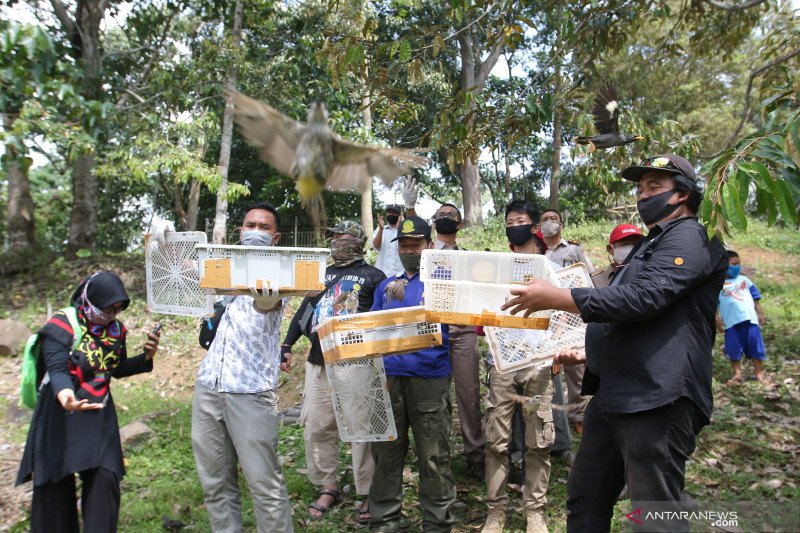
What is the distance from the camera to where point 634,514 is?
261cm

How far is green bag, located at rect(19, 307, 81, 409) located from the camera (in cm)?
370

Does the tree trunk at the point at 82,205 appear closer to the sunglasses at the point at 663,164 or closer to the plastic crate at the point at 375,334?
the plastic crate at the point at 375,334

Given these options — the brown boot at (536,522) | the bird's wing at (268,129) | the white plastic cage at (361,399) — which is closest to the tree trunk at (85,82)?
the bird's wing at (268,129)

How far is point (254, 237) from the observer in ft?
13.0

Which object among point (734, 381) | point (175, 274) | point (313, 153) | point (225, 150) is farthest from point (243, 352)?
point (225, 150)

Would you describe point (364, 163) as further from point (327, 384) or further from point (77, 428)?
point (77, 428)

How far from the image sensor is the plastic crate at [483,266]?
3559mm

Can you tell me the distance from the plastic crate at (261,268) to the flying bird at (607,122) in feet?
7.49

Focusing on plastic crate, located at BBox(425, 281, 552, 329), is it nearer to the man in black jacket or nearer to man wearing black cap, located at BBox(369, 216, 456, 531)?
man wearing black cap, located at BBox(369, 216, 456, 531)

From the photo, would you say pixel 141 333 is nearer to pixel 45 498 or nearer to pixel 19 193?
pixel 19 193

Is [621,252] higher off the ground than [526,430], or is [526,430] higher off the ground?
[621,252]

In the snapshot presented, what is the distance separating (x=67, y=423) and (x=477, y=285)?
8.49 ft

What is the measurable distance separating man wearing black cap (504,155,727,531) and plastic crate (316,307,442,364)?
1.06 meters

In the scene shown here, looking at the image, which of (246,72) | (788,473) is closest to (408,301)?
(788,473)
